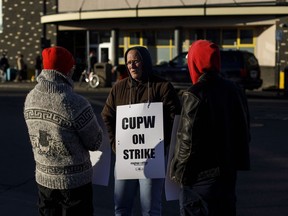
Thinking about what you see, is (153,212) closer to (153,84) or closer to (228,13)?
(153,84)

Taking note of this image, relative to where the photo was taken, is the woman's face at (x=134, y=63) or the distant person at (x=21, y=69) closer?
the woman's face at (x=134, y=63)

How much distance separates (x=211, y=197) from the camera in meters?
3.61

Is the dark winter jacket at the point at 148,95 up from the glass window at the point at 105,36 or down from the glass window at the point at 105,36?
down

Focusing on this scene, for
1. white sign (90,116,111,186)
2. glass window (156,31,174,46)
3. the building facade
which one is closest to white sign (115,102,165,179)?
white sign (90,116,111,186)

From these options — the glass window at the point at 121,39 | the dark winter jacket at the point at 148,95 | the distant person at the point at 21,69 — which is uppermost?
the glass window at the point at 121,39

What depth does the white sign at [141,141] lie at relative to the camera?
4512mm

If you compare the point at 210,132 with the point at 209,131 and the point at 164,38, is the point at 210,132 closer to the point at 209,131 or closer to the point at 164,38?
the point at 209,131

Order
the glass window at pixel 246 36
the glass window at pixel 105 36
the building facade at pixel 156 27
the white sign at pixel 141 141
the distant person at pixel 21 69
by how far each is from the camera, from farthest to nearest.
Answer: the glass window at pixel 105 36 < the distant person at pixel 21 69 < the glass window at pixel 246 36 < the building facade at pixel 156 27 < the white sign at pixel 141 141

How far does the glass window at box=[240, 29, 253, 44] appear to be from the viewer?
96.3 feet

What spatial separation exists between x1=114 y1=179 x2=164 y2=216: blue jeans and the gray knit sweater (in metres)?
0.85

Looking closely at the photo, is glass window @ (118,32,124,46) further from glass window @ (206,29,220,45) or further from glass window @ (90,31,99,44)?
glass window @ (206,29,220,45)

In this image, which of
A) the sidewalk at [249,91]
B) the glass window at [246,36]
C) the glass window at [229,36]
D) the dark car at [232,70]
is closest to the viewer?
the dark car at [232,70]

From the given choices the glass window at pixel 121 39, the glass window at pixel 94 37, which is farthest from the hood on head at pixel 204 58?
the glass window at pixel 94 37

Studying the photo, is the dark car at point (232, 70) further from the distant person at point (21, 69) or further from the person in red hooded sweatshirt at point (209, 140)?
the person in red hooded sweatshirt at point (209, 140)
